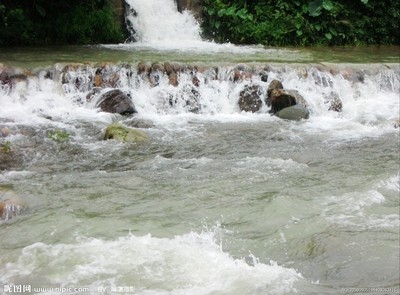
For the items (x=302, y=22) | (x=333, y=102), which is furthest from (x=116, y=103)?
(x=302, y=22)

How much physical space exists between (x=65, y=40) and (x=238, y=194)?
10057 millimetres

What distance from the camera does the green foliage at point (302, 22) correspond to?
51.2 feet

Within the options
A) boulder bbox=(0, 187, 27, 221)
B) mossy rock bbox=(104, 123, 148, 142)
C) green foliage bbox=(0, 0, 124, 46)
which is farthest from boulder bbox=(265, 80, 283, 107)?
green foliage bbox=(0, 0, 124, 46)

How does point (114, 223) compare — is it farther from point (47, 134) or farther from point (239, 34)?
point (239, 34)

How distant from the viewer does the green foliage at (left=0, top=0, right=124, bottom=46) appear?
13.4 meters

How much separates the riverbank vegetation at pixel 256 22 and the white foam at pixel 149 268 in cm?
1053

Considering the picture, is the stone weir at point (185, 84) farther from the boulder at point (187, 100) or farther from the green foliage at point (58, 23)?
the green foliage at point (58, 23)

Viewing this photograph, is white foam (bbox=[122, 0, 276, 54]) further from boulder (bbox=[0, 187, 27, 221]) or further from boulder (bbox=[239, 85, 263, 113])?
boulder (bbox=[0, 187, 27, 221])

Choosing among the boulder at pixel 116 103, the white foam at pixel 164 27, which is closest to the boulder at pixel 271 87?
the boulder at pixel 116 103

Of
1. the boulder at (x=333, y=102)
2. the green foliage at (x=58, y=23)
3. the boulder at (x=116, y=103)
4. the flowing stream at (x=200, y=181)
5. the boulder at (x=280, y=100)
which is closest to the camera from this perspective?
the flowing stream at (x=200, y=181)

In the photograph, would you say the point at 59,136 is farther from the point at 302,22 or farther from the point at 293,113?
the point at 302,22

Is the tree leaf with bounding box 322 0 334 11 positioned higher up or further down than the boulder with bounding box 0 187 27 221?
higher up

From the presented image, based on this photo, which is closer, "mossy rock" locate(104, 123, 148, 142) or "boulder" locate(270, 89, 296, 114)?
"mossy rock" locate(104, 123, 148, 142)

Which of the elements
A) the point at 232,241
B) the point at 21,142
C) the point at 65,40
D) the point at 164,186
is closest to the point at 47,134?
the point at 21,142
